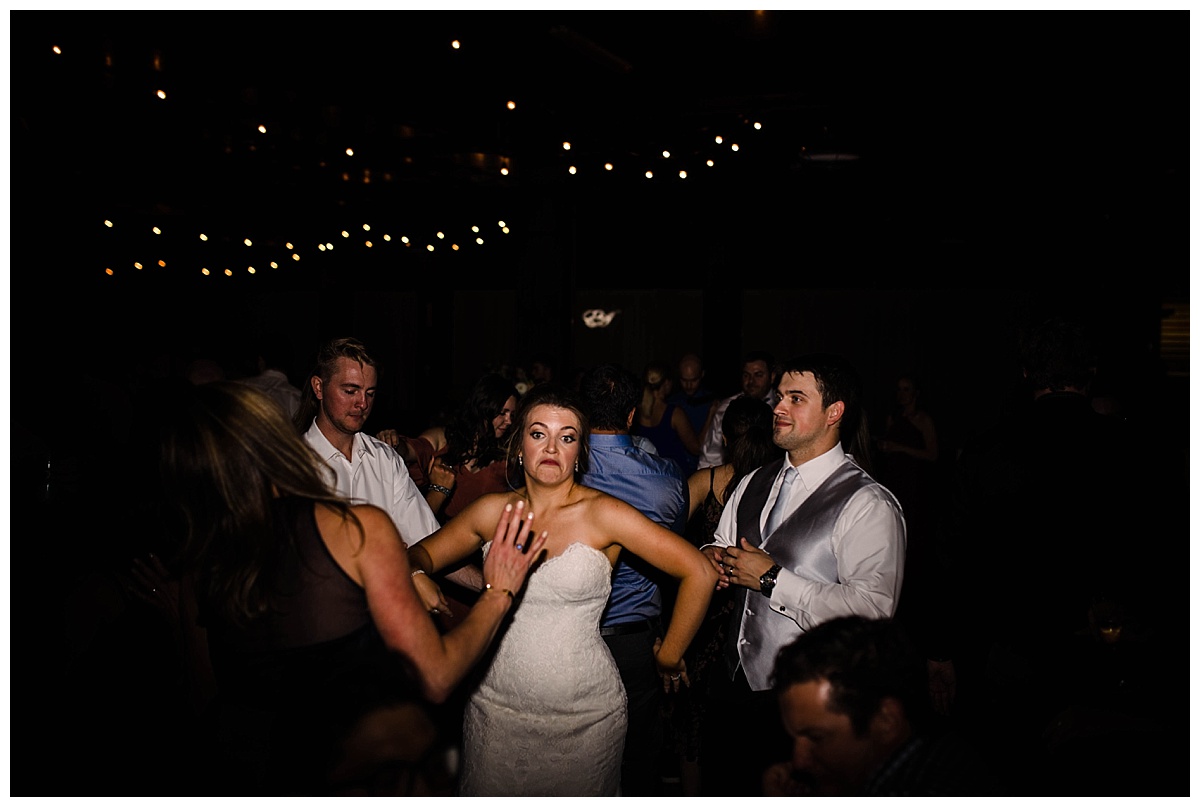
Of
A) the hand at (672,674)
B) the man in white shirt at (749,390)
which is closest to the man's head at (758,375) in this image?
the man in white shirt at (749,390)

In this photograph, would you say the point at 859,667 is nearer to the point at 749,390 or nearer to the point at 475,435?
the point at 475,435

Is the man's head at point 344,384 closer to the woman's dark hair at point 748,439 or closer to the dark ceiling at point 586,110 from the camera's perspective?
the woman's dark hair at point 748,439

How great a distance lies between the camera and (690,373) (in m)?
6.65

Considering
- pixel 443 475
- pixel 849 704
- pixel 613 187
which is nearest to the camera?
pixel 849 704

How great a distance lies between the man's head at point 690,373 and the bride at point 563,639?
4198mm

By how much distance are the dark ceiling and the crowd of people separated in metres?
1.96

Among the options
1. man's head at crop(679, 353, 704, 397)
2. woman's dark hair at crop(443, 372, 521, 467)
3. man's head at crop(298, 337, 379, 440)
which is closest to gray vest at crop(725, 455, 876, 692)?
woman's dark hair at crop(443, 372, 521, 467)

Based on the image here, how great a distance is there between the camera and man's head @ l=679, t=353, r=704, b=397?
6559 mm

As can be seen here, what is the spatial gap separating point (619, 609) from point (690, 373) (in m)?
4.15

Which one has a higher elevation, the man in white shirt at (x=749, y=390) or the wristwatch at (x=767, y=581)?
the man in white shirt at (x=749, y=390)

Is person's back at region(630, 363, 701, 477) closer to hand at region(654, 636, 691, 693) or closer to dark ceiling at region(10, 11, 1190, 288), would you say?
dark ceiling at region(10, 11, 1190, 288)

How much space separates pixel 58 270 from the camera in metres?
10.6

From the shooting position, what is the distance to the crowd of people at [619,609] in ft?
5.25

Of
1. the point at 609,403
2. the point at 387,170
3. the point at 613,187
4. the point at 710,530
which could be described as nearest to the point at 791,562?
the point at 609,403
